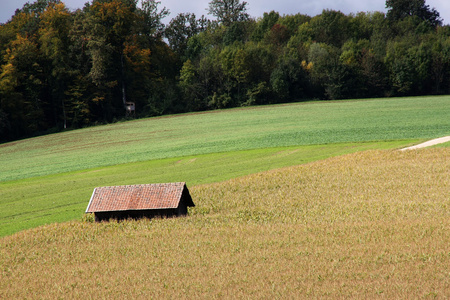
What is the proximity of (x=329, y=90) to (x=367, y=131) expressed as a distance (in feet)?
146

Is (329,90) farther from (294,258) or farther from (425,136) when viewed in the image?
(294,258)

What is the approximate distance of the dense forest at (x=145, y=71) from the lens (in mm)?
78375

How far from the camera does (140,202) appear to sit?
55.9 feet

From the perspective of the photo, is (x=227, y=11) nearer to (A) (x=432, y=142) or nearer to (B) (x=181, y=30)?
(B) (x=181, y=30)

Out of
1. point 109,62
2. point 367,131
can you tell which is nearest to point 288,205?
point 367,131

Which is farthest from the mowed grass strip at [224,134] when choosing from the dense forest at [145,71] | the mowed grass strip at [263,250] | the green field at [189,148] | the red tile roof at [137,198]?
the red tile roof at [137,198]

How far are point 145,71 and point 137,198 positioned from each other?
3006 inches

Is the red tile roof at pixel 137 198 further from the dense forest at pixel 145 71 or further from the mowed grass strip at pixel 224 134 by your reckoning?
the dense forest at pixel 145 71

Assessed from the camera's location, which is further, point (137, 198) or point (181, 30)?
point (181, 30)

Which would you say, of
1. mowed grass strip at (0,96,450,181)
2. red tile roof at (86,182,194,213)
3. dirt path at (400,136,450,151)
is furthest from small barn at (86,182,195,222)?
mowed grass strip at (0,96,450,181)

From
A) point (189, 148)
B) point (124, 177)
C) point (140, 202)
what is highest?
point (140, 202)

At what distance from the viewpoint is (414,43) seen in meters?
95.5

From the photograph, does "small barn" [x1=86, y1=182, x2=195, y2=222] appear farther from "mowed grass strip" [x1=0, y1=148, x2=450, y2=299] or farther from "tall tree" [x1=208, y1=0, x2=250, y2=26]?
"tall tree" [x1=208, y1=0, x2=250, y2=26]

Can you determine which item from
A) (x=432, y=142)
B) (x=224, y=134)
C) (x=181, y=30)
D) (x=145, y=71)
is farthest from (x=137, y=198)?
(x=181, y=30)
